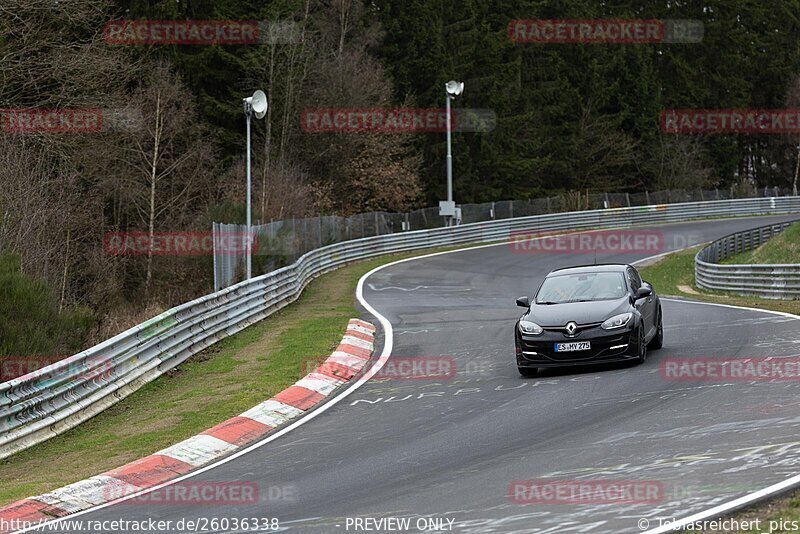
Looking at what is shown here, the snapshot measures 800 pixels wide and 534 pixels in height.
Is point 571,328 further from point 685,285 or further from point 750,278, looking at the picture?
point 685,285

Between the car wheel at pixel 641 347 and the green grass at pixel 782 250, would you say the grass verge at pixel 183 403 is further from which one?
the green grass at pixel 782 250

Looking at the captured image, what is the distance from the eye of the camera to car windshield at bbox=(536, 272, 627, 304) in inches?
657

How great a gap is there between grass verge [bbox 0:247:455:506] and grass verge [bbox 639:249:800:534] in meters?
6.56

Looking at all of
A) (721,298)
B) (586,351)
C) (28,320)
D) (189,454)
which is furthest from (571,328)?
(721,298)

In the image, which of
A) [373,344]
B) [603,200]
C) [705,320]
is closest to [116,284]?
[373,344]

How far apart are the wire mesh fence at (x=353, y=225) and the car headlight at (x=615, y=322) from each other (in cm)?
1194

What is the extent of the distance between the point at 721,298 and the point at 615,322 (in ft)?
46.3

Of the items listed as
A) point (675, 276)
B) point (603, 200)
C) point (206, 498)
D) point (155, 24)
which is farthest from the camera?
point (603, 200)

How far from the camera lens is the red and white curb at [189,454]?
10070mm

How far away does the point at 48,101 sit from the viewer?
30000 millimetres

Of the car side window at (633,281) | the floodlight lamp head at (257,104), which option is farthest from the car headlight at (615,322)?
the floodlight lamp head at (257,104)

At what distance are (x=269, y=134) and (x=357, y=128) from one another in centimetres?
621

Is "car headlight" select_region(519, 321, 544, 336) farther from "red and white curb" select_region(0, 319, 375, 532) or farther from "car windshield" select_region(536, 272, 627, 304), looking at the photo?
"red and white curb" select_region(0, 319, 375, 532)

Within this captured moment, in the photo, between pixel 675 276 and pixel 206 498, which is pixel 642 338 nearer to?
pixel 206 498
